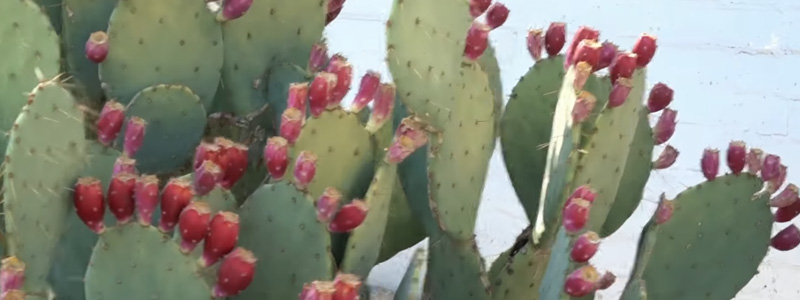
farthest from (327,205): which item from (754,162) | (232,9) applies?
(754,162)

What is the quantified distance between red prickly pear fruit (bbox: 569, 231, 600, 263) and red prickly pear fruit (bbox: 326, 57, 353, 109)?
216mm

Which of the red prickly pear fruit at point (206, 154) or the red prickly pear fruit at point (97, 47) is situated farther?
the red prickly pear fruit at point (97, 47)

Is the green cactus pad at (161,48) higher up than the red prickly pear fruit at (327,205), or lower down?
higher up

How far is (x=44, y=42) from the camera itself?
713 mm

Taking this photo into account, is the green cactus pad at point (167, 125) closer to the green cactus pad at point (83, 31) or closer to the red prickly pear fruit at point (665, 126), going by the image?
the green cactus pad at point (83, 31)

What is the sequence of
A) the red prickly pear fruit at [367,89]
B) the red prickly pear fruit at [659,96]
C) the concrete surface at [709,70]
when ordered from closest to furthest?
the red prickly pear fruit at [367,89] → the red prickly pear fruit at [659,96] → the concrete surface at [709,70]

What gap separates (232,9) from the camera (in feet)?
2.52

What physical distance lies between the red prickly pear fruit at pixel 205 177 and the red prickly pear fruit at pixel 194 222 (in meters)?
0.04

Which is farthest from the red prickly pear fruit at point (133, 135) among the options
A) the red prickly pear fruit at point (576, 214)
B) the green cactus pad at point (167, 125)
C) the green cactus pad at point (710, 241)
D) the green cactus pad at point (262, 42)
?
the green cactus pad at point (710, 241)

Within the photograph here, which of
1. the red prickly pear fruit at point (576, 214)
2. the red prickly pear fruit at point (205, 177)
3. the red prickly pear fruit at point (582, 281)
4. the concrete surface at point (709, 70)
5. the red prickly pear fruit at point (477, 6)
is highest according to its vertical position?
the red prickly pear fruit at point (477, 6)

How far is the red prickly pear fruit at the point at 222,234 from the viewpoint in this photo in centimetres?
54

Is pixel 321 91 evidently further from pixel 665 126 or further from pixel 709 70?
pixel 709 70

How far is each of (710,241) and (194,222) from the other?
547 mm

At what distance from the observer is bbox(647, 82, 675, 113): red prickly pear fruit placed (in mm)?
809
